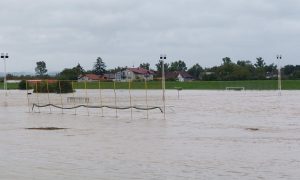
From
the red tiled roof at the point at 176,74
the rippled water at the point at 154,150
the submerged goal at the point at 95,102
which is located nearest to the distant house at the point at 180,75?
the red tiled roof at the point at 176,74

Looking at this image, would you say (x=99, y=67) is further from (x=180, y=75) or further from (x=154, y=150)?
(x=154, y=150)

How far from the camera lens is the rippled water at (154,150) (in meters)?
11.0

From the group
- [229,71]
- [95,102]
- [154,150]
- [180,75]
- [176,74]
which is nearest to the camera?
[154,150]

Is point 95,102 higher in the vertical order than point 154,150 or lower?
lower

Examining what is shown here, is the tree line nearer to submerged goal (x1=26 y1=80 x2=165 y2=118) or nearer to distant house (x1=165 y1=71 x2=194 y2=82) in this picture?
distant house (x1=165 y1=71 x2=194 y2=82)

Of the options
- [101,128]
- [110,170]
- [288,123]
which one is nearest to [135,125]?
[101,128]

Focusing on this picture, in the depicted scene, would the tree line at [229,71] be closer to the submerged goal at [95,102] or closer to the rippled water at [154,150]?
the submerged goal at [95,102]

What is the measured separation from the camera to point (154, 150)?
1491cm

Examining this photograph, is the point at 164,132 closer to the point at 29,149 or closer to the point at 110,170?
the point at 29,149

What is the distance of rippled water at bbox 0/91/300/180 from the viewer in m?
11.0

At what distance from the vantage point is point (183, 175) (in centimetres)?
1062

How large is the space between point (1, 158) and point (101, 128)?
950cm

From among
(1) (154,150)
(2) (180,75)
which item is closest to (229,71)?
(2) (180,75)

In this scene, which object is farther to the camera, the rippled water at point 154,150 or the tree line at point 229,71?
the tree line at point 229,71
